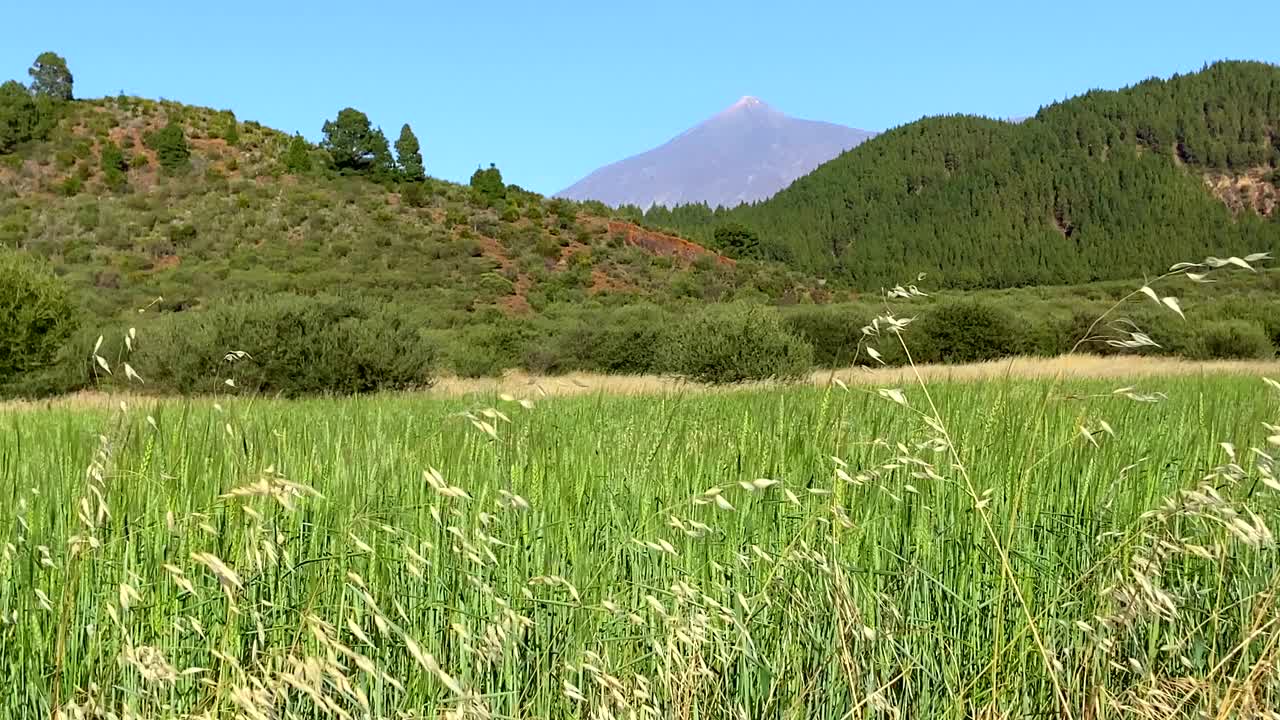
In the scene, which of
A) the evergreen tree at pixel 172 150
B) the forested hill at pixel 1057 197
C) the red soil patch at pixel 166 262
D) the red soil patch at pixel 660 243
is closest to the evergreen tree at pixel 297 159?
the evergreen tree at pixel 172 150

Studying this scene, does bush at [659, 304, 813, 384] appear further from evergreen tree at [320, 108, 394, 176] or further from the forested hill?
the forested hill

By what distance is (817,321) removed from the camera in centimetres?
2652

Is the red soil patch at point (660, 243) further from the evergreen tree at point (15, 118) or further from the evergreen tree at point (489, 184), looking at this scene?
the evergreen tree at point (15, 118)

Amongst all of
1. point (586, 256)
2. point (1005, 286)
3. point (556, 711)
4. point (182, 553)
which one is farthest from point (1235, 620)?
point (1005, 286)

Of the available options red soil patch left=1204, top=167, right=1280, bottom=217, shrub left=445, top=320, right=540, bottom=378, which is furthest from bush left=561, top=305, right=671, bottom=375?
red soil patch left=1204, top=167, right=1280, bottom=217

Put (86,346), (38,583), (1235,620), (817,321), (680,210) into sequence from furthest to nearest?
(680,210), (817,321), (86,346), (1235,620), (38,583)

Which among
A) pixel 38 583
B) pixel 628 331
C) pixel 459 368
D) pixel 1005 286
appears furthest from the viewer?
pixel 1005 286

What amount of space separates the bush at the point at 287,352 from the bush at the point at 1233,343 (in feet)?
66.7

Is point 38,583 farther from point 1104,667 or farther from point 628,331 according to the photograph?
point 628,331

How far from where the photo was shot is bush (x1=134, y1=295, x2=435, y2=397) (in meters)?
13.7

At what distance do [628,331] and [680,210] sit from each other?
89298 mm

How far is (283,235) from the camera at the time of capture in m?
40.8

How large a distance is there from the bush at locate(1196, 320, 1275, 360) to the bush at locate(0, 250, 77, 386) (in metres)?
25.4

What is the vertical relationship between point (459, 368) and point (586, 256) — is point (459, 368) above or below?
below
